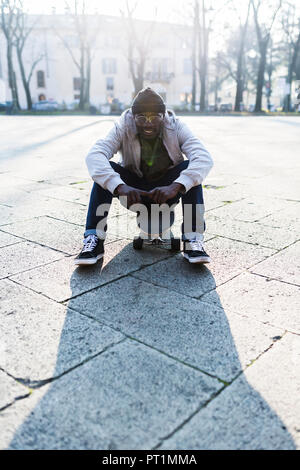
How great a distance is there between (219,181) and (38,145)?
5.43 meters

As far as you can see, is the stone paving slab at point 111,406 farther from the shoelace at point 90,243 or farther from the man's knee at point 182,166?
the man's knee at point 182,166

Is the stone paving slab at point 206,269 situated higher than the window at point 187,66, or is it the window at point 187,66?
the window at point 187,66

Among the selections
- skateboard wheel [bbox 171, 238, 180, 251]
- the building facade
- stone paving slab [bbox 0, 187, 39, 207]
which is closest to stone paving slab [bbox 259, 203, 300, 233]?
skateboard wheel [bbox 171, 238, 180, 251]

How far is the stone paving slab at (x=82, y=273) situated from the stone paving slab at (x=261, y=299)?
0.65m

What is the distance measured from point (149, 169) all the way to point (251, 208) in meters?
1.62

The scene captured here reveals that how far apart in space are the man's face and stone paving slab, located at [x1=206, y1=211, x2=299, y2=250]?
3.62 feet

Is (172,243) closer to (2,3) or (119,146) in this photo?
(119,146)

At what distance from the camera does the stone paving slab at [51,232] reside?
3344 millimetres

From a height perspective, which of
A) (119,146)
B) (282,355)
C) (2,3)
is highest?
(2,3)

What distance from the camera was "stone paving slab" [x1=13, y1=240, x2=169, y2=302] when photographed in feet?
8.49

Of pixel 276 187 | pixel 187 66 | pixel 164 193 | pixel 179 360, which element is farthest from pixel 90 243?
pixel 187 66

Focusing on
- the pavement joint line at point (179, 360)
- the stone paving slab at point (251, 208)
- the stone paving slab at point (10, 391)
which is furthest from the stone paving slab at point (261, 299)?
the stone paving slab at point (251, 208)

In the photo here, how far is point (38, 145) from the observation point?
977 cm

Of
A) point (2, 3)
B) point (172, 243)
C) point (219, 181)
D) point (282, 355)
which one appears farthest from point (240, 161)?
point (2, 3)
